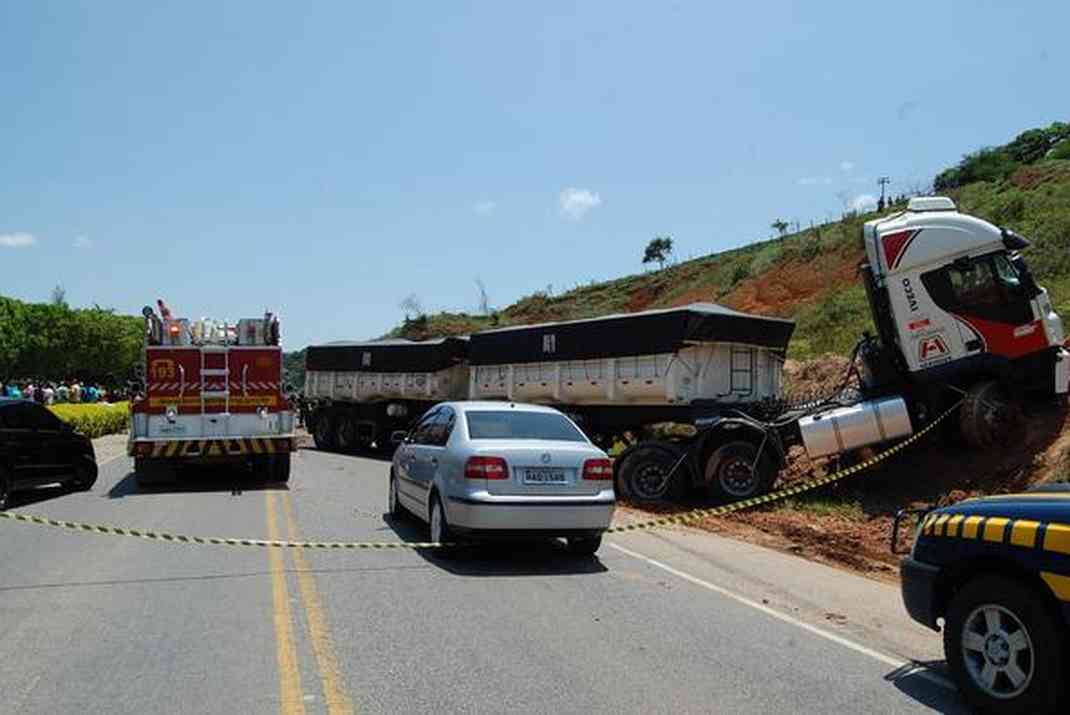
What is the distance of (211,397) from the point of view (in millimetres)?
16828

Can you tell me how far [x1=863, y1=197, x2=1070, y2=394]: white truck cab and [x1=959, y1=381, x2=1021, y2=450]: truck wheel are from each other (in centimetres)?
30

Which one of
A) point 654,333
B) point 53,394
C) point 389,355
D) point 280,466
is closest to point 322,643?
point 654,333

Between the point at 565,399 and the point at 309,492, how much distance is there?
4822mm

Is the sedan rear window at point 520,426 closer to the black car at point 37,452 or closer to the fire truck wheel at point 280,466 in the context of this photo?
the black car at point 37,452

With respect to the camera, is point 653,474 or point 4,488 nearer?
point 4,488

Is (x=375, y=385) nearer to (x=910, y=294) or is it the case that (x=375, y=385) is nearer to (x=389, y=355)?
(x=389, y=355)

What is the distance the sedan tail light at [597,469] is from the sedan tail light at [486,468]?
0.80 meters

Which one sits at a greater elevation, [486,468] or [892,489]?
[486,468]

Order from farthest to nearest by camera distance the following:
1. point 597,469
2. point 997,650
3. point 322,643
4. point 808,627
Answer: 1. point 597,469
2. point 808,627
3. point 322,643
4. point 997,650

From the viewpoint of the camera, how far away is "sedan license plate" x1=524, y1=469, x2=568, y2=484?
9016 millimetres

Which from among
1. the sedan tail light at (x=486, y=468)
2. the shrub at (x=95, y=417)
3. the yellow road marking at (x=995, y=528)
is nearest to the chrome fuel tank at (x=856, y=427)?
the sedan tail light at (x=486, y=468)

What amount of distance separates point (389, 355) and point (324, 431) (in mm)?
4367

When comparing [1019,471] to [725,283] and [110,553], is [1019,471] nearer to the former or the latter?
[110,553]

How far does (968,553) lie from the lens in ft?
17.2
